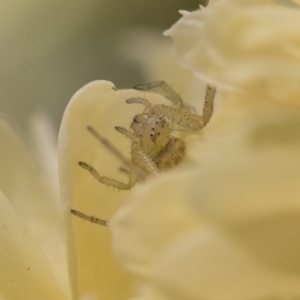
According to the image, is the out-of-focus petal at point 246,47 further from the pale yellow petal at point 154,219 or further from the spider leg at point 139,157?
the spider leg at point 139,157

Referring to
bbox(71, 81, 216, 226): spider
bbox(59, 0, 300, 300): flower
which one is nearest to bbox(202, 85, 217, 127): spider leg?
bbox(71, 81, 216, 226): spider

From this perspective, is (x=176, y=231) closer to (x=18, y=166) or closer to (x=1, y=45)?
(x=18, y=166)

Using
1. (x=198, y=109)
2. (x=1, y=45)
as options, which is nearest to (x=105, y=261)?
(x=198, y=109)

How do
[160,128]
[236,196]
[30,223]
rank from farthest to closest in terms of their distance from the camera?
1. [160,128]
2. [30,223]
3. [236,196]

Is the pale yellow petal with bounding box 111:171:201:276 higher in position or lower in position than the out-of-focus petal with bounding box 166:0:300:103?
lower

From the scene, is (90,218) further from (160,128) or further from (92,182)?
(160,128)

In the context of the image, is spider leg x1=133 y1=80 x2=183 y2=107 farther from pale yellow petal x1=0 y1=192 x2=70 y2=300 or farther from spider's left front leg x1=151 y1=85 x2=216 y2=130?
pale yellow petal x1=0 y1=192 x2=70 y2=300

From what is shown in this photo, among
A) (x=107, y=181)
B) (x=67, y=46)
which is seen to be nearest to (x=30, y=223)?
(x=107, y=181)
